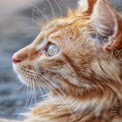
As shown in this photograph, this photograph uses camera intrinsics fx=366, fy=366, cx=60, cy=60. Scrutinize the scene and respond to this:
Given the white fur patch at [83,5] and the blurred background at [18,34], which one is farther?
the blurred background at [18,34]

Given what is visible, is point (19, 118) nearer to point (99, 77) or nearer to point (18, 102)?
point (18, 102)

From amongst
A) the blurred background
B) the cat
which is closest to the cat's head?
the cat

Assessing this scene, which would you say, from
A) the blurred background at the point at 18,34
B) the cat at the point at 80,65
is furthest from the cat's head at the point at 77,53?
the blurred background at the point at 18,34

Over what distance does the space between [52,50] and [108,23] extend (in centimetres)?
19

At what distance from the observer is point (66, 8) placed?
1246 millimetres

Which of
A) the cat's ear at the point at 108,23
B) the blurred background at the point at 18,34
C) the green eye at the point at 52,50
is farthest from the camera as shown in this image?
the blurred background at the point at 18,34

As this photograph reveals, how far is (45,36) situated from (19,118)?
31cm

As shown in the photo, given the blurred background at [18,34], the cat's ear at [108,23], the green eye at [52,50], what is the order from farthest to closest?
1. the blurred background at [18,34]
2. the green eye at [52,50]
3. the cat's ear at [108,23]

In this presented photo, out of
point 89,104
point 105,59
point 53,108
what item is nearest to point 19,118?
point 53,108

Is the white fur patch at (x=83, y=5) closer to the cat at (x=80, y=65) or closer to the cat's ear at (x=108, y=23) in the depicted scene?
the cat at (x=80, y=65)

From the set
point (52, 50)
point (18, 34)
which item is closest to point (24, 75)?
point (52, 50)

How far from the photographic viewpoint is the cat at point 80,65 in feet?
3.25

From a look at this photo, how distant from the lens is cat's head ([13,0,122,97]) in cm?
99

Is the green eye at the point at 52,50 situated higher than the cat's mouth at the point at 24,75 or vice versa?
A: the green eye at the point at 52,50
